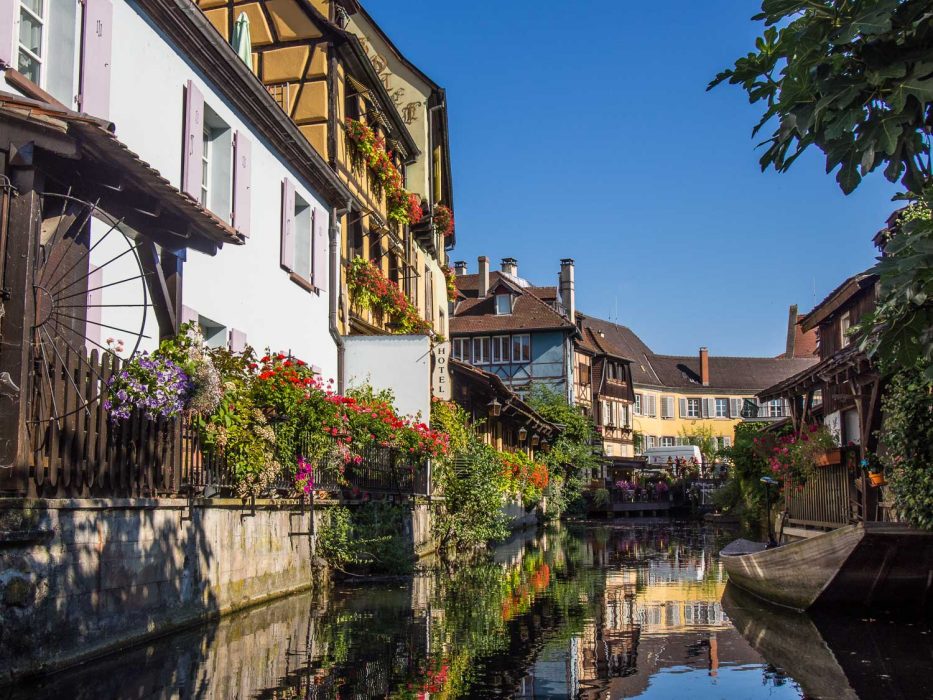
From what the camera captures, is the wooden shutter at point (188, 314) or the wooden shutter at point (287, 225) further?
the wooden shutter at point (287, 225)

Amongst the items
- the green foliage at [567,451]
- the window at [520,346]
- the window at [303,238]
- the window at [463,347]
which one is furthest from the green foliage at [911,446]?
the window at [463,347]

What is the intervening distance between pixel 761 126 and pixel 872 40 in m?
0.53

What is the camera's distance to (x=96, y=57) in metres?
10.7

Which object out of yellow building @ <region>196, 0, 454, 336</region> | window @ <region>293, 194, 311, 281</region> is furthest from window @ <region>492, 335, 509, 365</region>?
window @ <region>293, 194, 311, 281</region>

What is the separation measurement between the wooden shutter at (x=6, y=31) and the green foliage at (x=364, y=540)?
7733 millimetres

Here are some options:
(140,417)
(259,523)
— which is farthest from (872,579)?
(140,417)

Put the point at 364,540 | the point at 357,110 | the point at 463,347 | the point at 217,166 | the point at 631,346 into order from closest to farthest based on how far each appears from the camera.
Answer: the point at 217,166 → the point at 364,540 → the point at 357,110 → the point at 463,347 → the point at 631,346

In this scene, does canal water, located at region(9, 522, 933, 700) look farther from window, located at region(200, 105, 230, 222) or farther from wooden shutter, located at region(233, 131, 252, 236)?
window, located at region(200, 105, 230, 222)

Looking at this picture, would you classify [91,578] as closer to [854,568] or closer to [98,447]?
[98,447]

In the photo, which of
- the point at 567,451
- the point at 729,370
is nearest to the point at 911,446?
the point at 567,451

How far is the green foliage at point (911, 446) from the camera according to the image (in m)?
11.1

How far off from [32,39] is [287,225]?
7.43 m

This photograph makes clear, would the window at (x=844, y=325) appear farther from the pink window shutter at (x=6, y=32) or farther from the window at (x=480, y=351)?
the window at (x=480, y=351)

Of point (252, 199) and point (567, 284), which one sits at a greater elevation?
point (567, 284)
